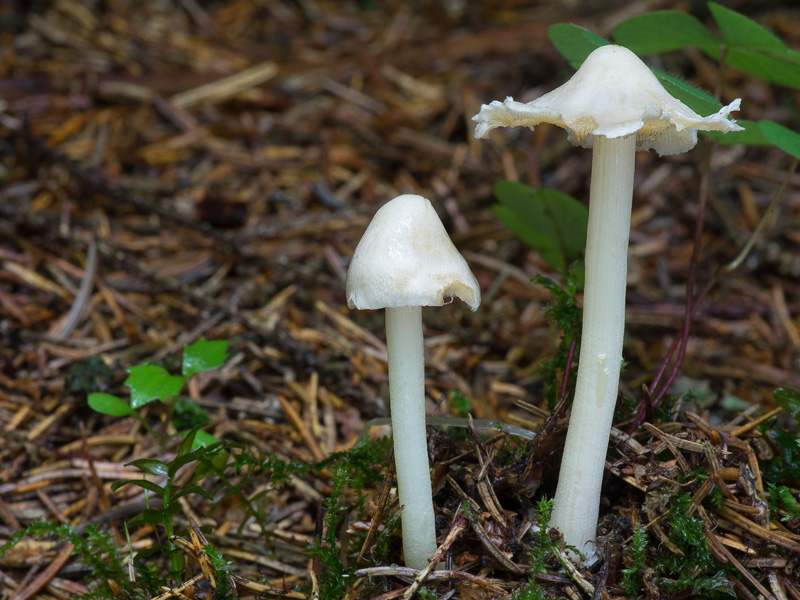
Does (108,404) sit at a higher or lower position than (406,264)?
lower

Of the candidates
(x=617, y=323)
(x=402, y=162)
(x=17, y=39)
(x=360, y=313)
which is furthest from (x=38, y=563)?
(x=17, y=39)

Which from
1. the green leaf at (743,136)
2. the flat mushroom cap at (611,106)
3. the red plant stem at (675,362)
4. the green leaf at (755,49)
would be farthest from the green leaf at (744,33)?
the flat mushroom cap at (611,106)

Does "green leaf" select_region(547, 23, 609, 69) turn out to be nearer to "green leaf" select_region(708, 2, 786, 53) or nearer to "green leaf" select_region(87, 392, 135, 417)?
"green leaf" select_region(708, 2, 786, 53)

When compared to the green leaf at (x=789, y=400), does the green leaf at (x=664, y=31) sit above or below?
above

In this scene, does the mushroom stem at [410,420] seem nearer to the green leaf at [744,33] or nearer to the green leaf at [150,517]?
the green leaf at [150,517]

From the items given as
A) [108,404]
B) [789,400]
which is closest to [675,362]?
[789,400]

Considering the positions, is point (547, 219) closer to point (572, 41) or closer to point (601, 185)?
point (572, 41)
